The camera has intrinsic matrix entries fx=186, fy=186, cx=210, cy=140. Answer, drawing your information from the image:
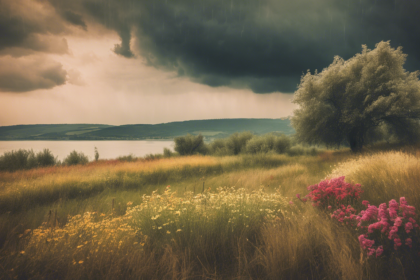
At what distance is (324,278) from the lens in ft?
7.09

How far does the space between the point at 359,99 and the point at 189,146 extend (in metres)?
16.7

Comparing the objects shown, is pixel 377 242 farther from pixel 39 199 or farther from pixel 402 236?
pixel 39 199

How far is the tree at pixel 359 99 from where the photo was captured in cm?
1264

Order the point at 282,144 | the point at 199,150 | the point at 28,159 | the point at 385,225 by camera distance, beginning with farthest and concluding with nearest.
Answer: the point at 199,150 → the point at 282,144 → the point at 28,159 → the point at 385,225

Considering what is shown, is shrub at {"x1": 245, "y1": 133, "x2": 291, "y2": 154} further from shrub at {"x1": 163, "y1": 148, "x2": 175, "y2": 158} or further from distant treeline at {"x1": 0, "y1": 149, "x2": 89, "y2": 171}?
distant treeline at {"x1": 0, "y1": 149, "x2": 89, "y2": 171}

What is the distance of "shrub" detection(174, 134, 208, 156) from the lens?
74.0 ft

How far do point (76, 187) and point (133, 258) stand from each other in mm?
6770

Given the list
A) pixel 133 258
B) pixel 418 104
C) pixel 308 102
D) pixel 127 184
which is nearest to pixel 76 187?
pixel 127 184

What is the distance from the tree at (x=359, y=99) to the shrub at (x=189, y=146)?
11.1 metres

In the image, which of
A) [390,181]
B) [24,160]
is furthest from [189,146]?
[390,181]

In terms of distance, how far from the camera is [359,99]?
14.1 metres

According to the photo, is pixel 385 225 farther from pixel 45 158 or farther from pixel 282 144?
pixel 282 144

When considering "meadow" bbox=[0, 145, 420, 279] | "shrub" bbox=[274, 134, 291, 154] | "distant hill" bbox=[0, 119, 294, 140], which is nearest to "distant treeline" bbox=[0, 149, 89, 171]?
"meadow" bbox=[0, 145, 420, 279]

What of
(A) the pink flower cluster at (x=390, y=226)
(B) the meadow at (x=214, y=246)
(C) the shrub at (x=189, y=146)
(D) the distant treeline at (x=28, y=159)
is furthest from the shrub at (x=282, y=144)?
(D) the distant treeline at (x=28, y=159)
